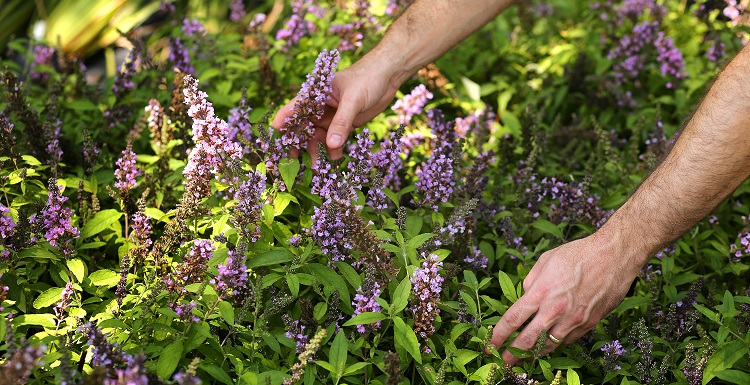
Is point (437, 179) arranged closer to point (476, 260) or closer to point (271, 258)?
point (476, 260)

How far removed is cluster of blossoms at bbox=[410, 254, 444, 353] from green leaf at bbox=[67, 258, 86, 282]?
3.71 feet

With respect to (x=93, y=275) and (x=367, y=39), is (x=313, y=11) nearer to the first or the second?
(x=367, y=39)

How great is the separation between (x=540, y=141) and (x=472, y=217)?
860 mm

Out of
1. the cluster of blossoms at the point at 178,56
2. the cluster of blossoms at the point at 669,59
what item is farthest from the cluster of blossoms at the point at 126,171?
the cluster of blossoms at the point at 669,59

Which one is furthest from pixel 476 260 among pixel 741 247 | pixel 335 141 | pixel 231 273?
pixel 741 247

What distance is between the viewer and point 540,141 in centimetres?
393

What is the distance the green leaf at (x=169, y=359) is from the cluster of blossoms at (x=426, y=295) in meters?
0.75

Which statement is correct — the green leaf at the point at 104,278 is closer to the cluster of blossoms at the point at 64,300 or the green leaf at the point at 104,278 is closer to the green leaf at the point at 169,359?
the cluster of blossoms at the point at 64,300

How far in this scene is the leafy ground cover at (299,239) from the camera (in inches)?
96.8

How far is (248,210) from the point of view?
2607 millimetres

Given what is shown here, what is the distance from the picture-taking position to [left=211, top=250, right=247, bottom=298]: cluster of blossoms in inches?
95.3

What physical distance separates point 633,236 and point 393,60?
1.37 m

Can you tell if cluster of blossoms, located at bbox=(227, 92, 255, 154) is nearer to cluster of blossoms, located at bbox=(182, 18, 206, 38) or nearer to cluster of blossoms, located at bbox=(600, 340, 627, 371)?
cluster of blossoms, located at bbox=(182, 18, 206, 38)

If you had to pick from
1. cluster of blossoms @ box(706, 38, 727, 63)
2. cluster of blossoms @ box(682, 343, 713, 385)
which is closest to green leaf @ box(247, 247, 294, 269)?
cluster of blossoms @ box(682, 343, 713, 385)
